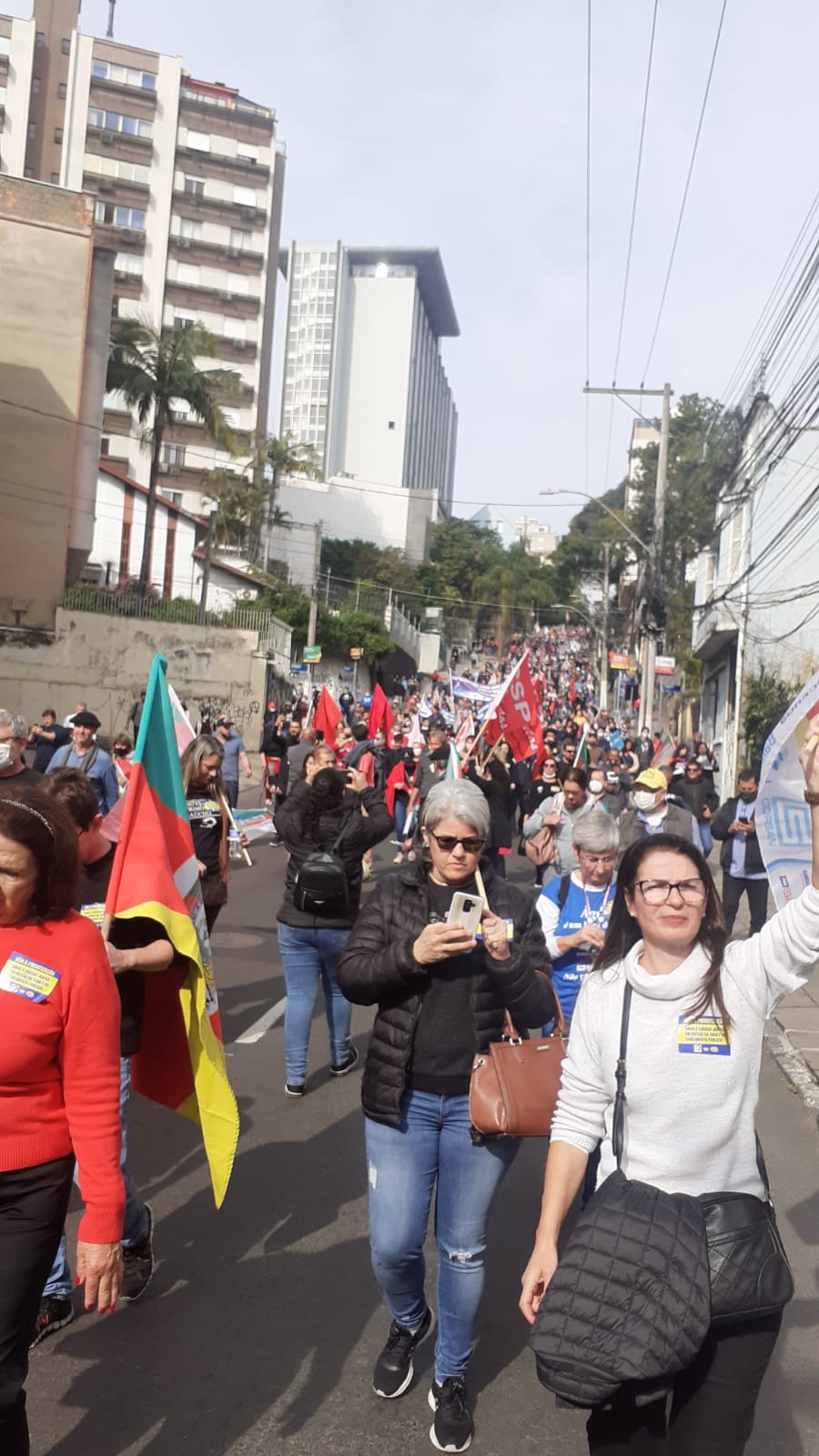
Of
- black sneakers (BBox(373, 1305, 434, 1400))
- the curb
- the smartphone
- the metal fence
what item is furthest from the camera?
the metal fence

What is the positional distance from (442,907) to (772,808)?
999 millimetres

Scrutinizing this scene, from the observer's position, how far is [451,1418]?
3.74m

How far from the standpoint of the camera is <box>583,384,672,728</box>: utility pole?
3047 centimetres

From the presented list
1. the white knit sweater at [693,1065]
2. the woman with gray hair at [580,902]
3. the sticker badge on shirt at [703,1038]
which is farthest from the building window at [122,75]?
the sticker badge on shirt at [703,1038]

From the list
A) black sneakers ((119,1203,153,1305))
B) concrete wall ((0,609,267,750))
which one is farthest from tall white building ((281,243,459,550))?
black sneakers ((119,1203,153,1305))

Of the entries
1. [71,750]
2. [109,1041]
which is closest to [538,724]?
[71,750]

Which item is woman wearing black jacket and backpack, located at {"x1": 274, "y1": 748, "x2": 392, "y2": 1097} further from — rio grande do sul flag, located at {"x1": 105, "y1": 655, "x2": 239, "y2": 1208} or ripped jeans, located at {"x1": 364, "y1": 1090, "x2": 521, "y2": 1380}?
ripped jeans, located at {"x1": 364, "y1": 1090, "x2": 521, "y2": 1380}

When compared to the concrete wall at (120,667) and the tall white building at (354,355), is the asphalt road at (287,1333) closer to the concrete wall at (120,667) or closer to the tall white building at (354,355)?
the concrete wall at (120,667)

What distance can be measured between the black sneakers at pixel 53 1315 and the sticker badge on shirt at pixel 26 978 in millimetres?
1821

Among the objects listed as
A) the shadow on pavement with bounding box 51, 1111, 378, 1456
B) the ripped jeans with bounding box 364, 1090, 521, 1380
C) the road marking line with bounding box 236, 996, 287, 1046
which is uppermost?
the ripped jeans with bounding box 364, 1090, 521, 1380

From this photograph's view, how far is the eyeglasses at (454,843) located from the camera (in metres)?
3.87

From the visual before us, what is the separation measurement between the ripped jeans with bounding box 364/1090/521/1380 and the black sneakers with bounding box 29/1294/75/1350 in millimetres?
1197

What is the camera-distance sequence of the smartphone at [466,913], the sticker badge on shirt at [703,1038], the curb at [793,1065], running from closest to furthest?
the sticker badge on shirt at [703,1038] → the smartphone at [466,913] → the curb at [793,1065]

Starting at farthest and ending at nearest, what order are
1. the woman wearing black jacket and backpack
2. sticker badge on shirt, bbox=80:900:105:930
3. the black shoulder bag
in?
the woman wearing black jacket and backpack, sticker badge on shirt, bbox=80:900:105:930, the black shoulder bag
